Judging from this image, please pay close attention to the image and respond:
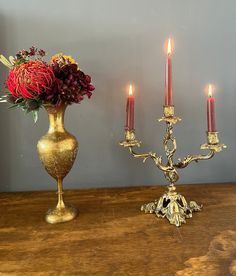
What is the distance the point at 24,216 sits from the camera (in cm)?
76

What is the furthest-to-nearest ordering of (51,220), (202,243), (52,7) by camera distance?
(52,7) < (51,220) < (202,243)

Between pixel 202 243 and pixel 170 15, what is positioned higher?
pixel 170 15

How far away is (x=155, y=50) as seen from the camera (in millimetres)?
916

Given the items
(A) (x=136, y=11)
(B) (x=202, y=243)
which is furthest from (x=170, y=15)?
(B) (x=202, y=243)

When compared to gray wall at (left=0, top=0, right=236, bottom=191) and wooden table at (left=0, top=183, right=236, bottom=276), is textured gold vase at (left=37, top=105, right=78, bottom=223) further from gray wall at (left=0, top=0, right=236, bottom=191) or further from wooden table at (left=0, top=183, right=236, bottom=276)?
gray wall at (left=0, top=0, right=236, bottom=191)

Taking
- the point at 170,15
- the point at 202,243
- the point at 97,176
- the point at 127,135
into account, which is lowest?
the point at 202,243

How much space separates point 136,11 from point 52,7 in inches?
10.9

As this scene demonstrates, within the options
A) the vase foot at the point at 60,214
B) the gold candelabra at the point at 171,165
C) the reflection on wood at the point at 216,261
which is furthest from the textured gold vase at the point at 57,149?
the reflection on wood at the point at 216,261

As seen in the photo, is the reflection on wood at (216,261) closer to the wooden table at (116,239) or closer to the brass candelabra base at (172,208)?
the wooden table at (116,239)

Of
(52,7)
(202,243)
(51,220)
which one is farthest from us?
(52,7)

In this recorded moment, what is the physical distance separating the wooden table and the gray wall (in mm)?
123

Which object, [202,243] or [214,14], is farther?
[214,14]

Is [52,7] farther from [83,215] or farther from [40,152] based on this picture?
[83,215]

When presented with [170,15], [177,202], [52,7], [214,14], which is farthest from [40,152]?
[214,14]
